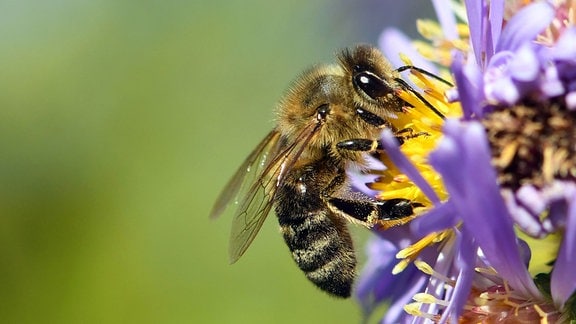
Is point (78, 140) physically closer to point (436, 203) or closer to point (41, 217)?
point (41, 217)

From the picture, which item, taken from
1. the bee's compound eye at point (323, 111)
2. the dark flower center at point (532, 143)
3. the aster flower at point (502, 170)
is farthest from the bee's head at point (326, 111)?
the dark flower center at point (532, 143)

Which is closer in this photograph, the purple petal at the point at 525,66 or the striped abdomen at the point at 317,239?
the purple petal at the point at 525,66

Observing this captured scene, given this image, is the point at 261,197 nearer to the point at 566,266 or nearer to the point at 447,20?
the point at 447,20

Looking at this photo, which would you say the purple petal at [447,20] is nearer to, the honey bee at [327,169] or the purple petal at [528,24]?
the honey bee at [327,169]

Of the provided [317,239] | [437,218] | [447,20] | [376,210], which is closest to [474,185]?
[437,218]

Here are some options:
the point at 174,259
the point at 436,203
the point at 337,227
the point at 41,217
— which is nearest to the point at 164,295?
the point at 174,259
